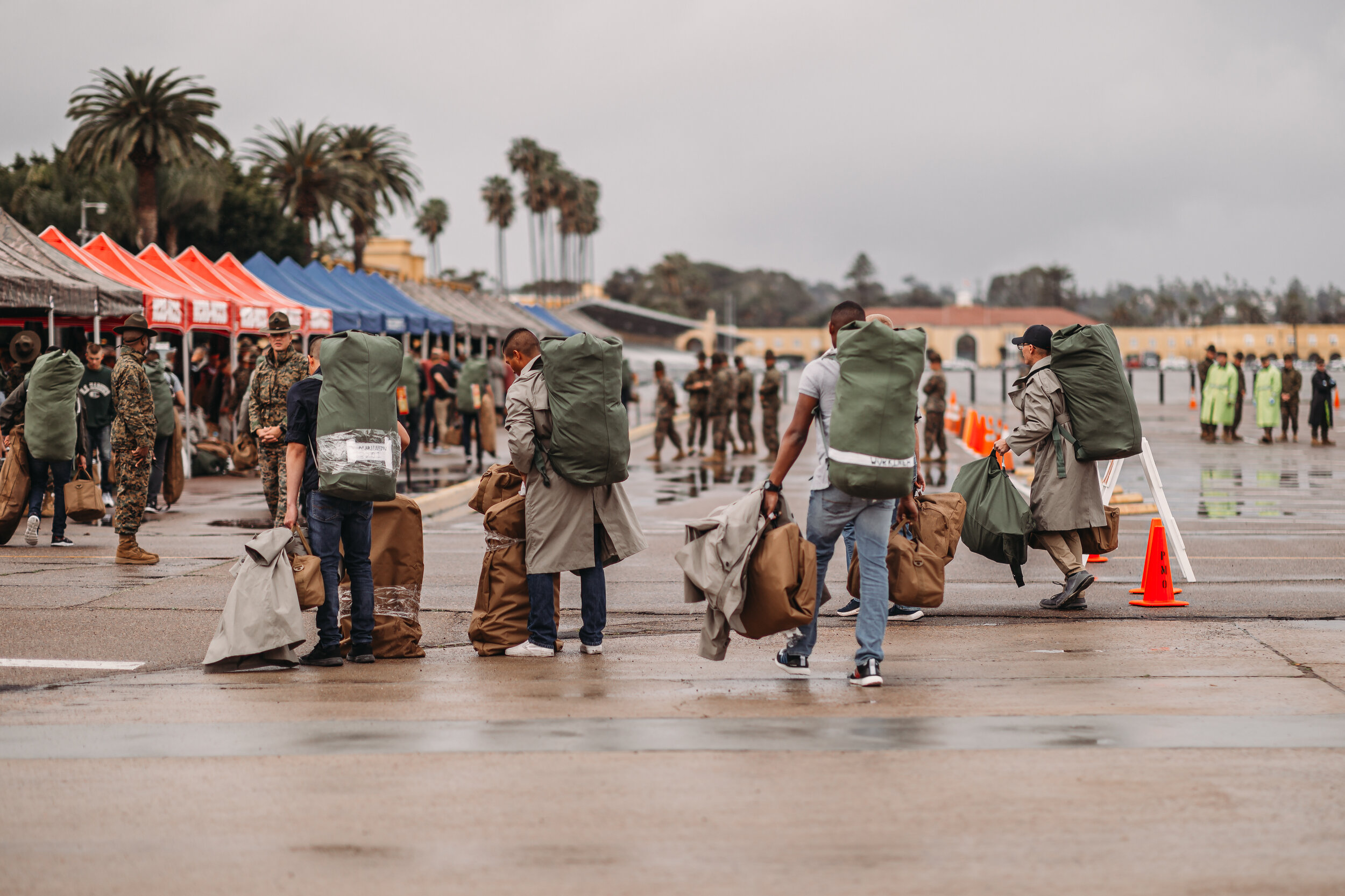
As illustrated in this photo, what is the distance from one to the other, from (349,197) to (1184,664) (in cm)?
4815

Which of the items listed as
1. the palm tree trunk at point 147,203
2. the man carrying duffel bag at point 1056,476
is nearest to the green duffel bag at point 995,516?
the man carrying duffel bag at point 1056,476

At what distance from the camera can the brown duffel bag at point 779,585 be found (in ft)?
19.7

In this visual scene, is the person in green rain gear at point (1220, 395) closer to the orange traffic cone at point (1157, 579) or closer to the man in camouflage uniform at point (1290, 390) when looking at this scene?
the man in camouflage uniform at point (1290, 390)

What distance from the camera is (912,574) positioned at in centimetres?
723

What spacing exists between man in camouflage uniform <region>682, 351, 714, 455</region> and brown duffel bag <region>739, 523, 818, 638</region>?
17.4 meters

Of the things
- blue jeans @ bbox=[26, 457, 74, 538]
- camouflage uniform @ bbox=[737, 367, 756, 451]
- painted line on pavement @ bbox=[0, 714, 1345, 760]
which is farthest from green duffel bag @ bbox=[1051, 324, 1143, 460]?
camouflage uniform @ bbox=[737, 367, 756, 451]

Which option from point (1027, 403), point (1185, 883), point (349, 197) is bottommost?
point (1185, 883)

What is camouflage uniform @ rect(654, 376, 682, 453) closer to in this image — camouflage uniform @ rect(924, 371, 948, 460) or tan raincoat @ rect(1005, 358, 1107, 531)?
camouflage uniform @ rect(924, 371, 948, 460)

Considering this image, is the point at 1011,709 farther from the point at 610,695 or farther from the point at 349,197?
the point at 349,197

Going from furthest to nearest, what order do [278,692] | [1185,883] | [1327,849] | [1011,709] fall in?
[278,692]
[1011,709]
[1327,849]
[1185,883]

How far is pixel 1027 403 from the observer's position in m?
8.49

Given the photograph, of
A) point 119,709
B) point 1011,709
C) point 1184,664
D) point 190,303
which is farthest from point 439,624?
point 190,303

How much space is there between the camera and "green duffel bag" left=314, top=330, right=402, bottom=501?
6645 mm

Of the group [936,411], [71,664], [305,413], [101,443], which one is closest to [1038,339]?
[305,413]
